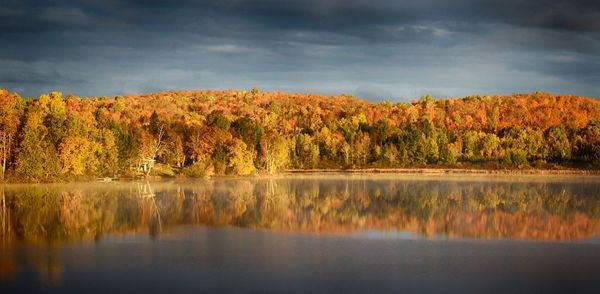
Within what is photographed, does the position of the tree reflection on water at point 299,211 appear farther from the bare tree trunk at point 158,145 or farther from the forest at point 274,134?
the bare tree trunk at point 158,145

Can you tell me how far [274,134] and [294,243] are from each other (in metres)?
50.9

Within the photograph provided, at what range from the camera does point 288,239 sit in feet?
73.0

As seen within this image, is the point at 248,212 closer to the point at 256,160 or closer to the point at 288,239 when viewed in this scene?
the point at 288,239

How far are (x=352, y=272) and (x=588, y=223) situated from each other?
15.3 meters

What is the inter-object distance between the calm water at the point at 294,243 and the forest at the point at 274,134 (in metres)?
11.3

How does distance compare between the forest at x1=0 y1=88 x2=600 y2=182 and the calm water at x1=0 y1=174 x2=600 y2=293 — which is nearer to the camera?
the calm water at x1=0 y1=174 x2=600 y2=293

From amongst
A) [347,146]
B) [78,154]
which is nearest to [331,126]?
[347,146]

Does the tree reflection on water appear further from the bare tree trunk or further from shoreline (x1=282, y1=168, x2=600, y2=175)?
shoreline (x1=282, y1=168, x2=600, y2=175)

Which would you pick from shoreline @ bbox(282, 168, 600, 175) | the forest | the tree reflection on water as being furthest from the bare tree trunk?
shoreline @ bbox(282, 168, 600, 175)

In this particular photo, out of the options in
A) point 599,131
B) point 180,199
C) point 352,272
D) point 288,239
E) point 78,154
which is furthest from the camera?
point 599,131

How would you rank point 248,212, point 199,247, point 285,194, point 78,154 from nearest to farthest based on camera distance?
1. point 199,247
2. point 248,212
3. point 285,194
4. point 78,154

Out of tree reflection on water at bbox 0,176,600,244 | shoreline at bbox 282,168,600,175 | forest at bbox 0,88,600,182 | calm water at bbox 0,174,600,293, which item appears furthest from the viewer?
shoreline at bbox 282,168,600,175

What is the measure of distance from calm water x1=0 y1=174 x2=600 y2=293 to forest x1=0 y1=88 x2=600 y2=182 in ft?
37.0

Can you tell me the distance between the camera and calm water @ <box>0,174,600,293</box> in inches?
609
